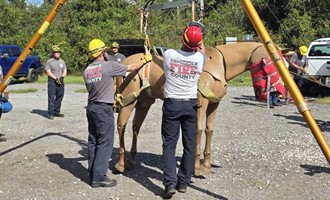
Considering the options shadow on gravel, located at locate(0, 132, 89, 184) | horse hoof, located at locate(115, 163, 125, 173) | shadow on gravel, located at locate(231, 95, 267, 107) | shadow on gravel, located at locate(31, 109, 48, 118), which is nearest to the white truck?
shadow on gravel, located at locate(231, 95, 267, 107)

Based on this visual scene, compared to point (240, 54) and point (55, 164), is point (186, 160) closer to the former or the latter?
point (240, 54)

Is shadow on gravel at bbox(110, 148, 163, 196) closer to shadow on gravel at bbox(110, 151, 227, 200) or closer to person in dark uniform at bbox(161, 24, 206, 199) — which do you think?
shadow on gravel at bbox(110, 151, 227, 200)

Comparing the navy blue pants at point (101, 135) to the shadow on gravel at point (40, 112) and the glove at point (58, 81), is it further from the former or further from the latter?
the shadow on gravel at point (40, 112)

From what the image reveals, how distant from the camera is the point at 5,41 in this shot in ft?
109

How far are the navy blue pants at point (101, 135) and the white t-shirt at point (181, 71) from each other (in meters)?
1.06

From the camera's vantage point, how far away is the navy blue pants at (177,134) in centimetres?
586

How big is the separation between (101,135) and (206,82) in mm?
1683

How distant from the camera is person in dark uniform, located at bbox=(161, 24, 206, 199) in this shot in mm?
5812

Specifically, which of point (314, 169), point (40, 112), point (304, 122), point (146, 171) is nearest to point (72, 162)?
point (146, 171)

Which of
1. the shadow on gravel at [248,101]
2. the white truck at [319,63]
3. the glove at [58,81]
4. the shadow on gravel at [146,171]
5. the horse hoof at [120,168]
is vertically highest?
the white truck at [319,63]

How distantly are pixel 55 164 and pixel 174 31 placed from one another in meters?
26.8

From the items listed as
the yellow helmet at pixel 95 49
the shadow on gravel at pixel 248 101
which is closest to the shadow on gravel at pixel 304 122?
the shadow on gravel at pixel 248 101

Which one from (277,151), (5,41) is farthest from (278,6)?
(277,151)

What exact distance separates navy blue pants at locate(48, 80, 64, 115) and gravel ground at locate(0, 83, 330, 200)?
44 centimetres
